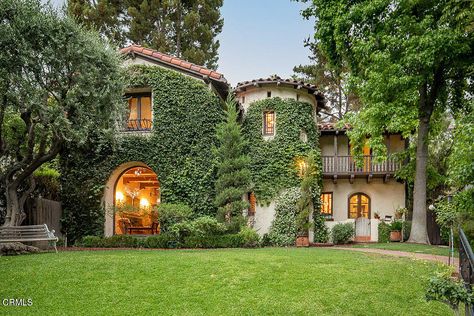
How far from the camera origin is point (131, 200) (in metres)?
20.5

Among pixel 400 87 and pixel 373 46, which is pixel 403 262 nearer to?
pixel 400 87

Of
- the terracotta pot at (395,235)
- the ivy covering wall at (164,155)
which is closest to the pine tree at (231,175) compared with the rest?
the ivy covering wall at (164,155)

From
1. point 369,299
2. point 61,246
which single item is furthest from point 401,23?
point 61,246

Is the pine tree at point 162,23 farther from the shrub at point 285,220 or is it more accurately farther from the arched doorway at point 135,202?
the shrub at point 285,220

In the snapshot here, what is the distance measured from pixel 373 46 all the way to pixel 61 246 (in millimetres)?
15011

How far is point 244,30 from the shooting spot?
40375 millimetres

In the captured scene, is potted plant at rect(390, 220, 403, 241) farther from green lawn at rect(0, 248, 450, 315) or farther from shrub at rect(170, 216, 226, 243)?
green lawn at rect(0, 248, 450, 315)

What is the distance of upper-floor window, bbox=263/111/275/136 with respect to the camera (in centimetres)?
1945

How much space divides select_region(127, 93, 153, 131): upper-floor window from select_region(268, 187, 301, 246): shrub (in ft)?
22.8

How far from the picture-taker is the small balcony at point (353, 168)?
2105cm

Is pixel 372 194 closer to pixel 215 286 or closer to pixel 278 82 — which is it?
pixel 278 82

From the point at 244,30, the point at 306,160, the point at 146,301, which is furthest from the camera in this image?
the point at 244,30

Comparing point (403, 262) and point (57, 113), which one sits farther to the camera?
point (57, 113)

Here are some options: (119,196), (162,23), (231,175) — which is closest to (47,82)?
(231,175)
